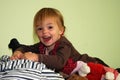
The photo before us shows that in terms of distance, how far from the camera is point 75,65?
1.02 meters

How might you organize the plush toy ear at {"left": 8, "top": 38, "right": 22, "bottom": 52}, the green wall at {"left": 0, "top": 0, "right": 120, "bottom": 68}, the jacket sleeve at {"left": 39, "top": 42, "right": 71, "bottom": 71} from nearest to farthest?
the jacket sleeve at {"left": 39, "top": 42, "right": 71, "bottom": 71}
the plush toy ear at {"left": 8, "top": 38, "right": 22, "bottom": 52}
the green wall at {"left": 0, "top": 0, "right": 120, "bottom": 68}

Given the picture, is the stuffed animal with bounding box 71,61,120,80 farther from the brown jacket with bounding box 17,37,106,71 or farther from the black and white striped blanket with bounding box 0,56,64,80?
the black and white striped blanket with bounding box 0,56,64,80

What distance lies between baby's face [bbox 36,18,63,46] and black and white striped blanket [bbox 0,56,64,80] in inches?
13.7

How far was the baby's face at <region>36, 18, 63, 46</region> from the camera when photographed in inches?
43.1

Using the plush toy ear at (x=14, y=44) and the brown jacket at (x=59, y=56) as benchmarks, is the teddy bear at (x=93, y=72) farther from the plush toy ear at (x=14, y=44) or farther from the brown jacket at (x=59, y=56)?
the plush toy ear at (x=14, y=44)

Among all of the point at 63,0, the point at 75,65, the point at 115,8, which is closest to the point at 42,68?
the point at 75,65

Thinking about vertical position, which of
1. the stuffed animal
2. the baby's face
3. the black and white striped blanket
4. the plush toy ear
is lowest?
the stuffed animal

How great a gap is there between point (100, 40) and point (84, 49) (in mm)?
159

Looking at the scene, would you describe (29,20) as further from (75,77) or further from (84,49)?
(75,77)

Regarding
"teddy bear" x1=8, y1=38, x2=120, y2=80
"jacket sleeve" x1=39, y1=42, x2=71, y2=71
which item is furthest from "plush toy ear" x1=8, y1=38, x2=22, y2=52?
"teddy bear" x1=8, y1=38, x2=120, y2=80

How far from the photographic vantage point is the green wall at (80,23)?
51.8 inches

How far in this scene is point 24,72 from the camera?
72 cm

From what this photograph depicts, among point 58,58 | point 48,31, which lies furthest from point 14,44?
point 58,58

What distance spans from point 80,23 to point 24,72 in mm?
922
